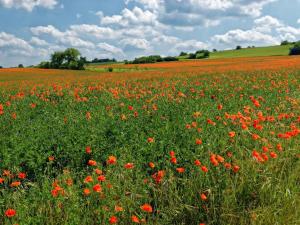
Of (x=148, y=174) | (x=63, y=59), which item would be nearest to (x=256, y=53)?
(x=63, y=59)

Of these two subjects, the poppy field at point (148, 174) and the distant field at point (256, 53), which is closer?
the poppy field at point (148, 174)

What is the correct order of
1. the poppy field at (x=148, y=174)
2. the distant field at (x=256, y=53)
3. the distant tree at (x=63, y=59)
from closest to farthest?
the poppy field at (x=148, y=174)
the distant tree at (x=63, y=59)
the distant field at (x=256, y=53)

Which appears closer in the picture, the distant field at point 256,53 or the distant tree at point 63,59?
the distant tree at point 63,59

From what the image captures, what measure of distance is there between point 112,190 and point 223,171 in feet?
4.53

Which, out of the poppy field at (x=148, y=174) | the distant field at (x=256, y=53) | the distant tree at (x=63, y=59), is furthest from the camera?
the distant field at (x=256, y=53)

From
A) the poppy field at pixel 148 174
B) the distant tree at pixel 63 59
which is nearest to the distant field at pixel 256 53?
the distant tree at pixel 63 59

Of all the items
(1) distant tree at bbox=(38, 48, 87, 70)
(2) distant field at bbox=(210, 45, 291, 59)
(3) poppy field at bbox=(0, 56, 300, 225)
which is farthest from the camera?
(2) distant field at bbox=(210, 45, 291, 59)

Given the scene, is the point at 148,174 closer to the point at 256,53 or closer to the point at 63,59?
the point at 63,59

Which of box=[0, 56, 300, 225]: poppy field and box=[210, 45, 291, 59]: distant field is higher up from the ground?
box=[210, 45, 291, 59]: distant field

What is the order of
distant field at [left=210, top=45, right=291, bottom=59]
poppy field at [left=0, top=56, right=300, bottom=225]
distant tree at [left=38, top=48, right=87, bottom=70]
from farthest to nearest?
distant field at [left=210, top=45, right=291, bottom=59]
distant tree at [left=38, top=48, right=87, bottom=70]
poppy field at [left=0, top=56, right=300, bottom=225]

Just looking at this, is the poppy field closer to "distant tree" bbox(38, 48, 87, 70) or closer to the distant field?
"distant tree" bbox(38, 48, 87, 70)

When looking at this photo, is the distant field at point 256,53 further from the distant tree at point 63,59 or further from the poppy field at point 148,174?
the poppy field at point 148,174

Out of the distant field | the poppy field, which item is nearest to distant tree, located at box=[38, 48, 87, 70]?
Result: the distant field

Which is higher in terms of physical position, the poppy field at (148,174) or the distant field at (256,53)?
the distant field at (256,53)
